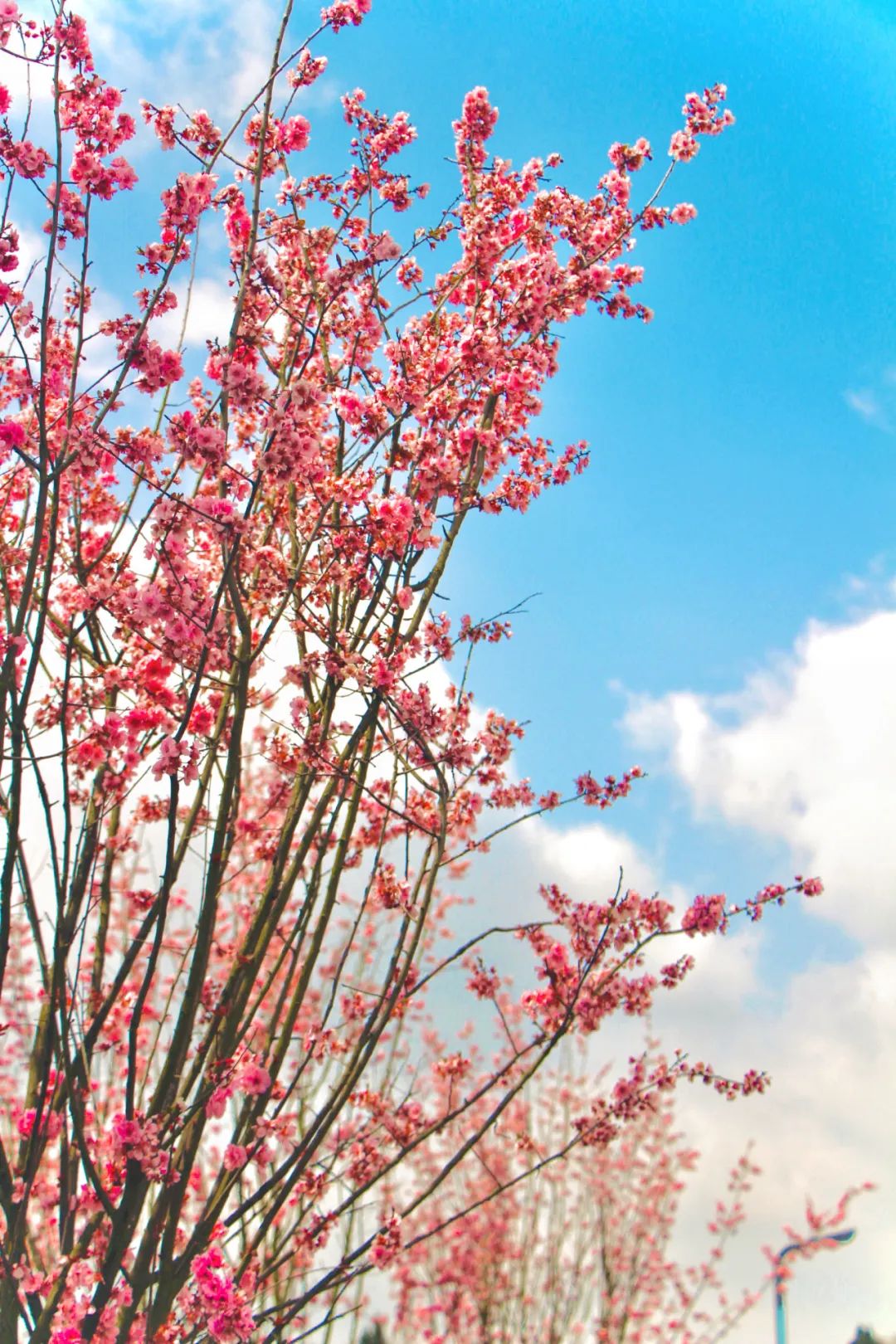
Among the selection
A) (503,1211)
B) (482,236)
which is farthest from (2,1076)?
(482,236)

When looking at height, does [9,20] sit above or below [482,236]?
below

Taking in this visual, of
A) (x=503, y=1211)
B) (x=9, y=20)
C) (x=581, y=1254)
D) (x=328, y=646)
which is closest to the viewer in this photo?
(x=9, y=20)

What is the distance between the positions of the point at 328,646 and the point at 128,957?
1219mm

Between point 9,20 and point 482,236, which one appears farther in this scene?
point 482,236

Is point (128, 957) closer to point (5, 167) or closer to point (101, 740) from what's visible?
point (101, 740)

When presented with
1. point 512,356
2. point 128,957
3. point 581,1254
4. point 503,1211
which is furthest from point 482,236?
point 503,1211

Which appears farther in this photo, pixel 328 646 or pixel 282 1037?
pixel 328 646

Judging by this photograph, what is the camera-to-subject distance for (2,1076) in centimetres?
734

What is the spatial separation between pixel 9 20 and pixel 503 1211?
1004cm

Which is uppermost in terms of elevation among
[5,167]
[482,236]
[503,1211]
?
[482,236]

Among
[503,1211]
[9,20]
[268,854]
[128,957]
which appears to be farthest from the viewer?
[503,1211]

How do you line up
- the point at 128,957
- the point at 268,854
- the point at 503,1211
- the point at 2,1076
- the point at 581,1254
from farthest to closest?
the point at 503,1211 < the point at 581,1254 < the point at 2,1076 < the point at 268,854 < the point at 128,957

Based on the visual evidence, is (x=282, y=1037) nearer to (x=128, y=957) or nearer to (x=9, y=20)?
(x=128, y=957)

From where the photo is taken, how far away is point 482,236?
417 cm
